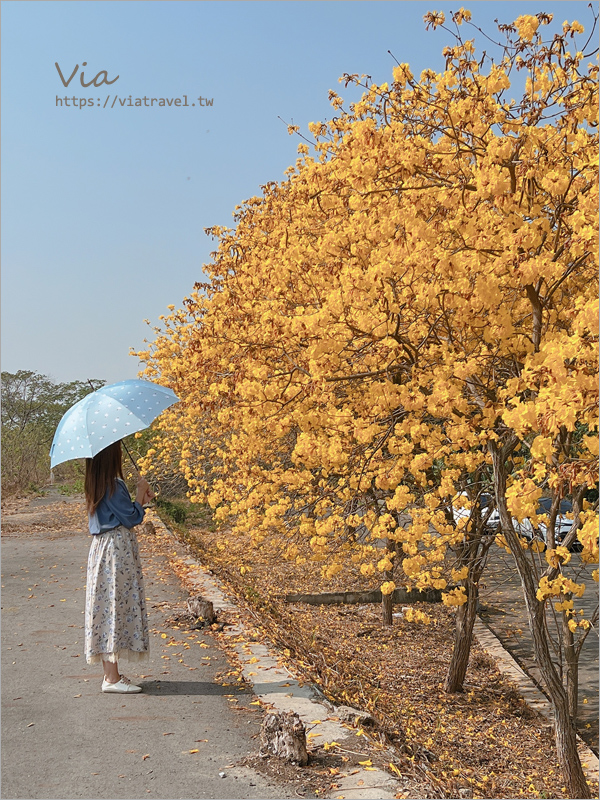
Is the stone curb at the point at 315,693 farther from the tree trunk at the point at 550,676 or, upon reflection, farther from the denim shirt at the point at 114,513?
the denim shirt at the point at 114,513

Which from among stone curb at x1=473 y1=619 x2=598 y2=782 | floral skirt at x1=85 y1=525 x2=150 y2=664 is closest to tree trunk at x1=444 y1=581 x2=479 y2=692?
stone curb at x1=473 y1=619 x2=598 y2=782

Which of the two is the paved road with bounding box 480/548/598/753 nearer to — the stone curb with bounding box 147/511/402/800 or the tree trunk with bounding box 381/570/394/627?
the tree trunk with bounding box 381/570/394/627

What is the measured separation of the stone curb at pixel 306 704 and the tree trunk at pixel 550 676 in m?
1.24

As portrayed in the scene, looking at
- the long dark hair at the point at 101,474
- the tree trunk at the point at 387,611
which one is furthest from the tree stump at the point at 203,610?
the tree trunk at the point at 387,611

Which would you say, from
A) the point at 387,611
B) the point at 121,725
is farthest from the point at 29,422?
the point at 121,725

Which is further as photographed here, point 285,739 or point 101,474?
point 101,474

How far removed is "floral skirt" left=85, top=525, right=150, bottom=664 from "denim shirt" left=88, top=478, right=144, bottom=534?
0.05 m

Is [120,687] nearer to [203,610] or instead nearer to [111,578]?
[111,578]

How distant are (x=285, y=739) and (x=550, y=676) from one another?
1.69 metres

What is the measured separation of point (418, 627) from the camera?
8.10m

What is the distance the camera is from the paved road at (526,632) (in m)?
5.79

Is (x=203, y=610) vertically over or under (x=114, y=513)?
under

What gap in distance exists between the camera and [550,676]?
414cm

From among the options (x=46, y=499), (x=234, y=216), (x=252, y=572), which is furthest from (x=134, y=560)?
(x=46, y=499)
